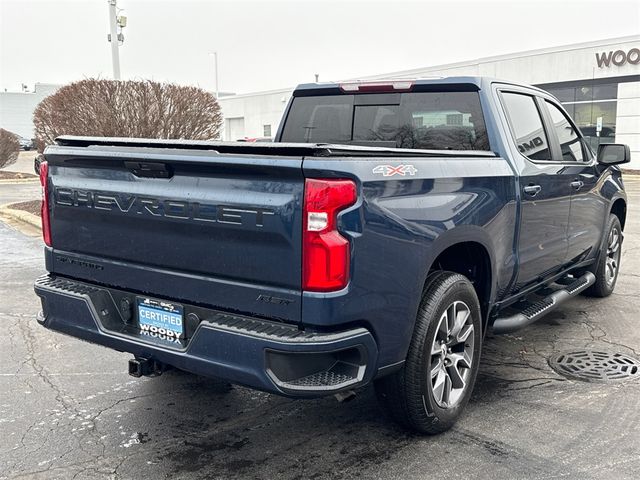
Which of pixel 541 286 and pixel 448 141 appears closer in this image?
pixel 448 141

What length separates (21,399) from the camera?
417cm

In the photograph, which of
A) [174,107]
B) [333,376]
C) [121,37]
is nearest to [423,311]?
[333,376]

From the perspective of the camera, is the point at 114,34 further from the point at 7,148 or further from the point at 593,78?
the point at 593,78

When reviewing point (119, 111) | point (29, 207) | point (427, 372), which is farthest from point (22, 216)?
point (427, 372)

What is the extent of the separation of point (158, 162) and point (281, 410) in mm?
1731

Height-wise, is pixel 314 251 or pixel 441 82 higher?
pixel 441 82

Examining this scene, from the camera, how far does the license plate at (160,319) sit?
126 inches

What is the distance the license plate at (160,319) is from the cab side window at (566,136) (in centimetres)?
342

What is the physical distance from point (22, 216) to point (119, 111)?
275 centimetres

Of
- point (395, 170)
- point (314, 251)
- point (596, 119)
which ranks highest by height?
point (596, 119)

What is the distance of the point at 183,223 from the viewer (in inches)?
122

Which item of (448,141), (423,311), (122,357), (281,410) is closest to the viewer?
(423,311)

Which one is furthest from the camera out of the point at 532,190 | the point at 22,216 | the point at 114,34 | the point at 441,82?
the point at 114,34

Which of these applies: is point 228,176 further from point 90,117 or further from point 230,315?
point 90,117
